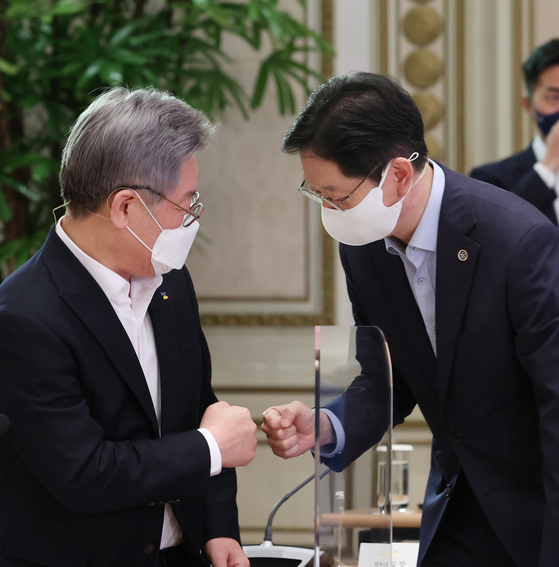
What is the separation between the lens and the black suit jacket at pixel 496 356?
1.34 m

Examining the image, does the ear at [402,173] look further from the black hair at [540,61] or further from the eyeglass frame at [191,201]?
the black hair at [540,61]

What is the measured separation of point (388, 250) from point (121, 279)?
1.81 feet

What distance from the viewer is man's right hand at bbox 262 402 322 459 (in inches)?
59.7

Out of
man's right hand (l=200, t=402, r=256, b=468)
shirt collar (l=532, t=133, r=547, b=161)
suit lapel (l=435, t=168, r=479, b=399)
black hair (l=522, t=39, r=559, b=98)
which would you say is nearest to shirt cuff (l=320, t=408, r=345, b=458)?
man's right hand (l=200, t=402, r=256, b=468)

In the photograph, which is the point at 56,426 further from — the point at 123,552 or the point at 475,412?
the point at 475,412

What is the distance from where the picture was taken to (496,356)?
1431 mm

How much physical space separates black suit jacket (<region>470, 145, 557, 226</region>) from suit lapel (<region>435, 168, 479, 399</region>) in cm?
152

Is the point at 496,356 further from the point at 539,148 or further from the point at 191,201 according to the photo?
the point at 539,148

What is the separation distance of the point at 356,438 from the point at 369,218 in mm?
441

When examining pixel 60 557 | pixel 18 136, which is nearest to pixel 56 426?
pixel 60 557

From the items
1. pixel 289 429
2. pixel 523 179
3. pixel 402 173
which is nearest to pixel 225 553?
pixel 289 429

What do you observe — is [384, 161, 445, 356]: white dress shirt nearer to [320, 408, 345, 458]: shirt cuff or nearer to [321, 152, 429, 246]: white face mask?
[321, 152, 429, 246]: white face mask

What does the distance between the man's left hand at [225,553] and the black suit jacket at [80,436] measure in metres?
0.06

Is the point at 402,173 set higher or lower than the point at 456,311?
higher
